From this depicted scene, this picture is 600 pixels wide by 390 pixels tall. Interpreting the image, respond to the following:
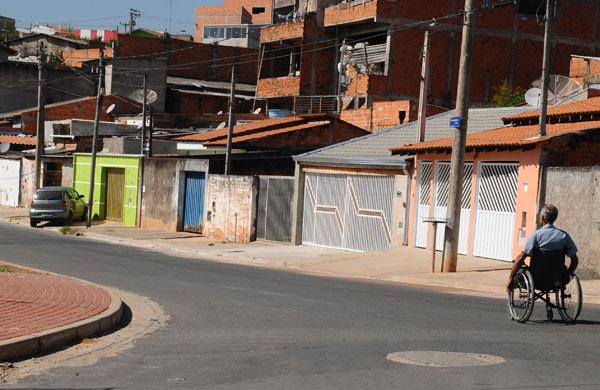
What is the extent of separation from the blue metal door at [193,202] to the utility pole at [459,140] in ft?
56.2

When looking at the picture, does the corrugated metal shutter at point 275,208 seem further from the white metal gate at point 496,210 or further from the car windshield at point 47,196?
the car windshield at point 47,196

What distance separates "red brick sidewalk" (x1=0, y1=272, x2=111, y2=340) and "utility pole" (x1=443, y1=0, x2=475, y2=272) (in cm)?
874

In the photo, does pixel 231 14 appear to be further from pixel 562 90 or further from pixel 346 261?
pixel 346 261

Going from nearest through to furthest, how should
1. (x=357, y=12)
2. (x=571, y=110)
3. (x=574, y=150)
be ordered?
1. (x=574, y=150)
2. (x=571, y=110)
3. (x=357, y=12)

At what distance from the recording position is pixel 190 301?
15766mm

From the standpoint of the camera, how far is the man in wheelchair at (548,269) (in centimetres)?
1265

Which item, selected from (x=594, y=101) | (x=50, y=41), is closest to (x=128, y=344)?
(x=594, y=101)

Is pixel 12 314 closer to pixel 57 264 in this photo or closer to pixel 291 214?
pixel 57 264

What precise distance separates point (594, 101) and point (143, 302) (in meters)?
15.2

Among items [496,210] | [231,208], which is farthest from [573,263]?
[231,208]

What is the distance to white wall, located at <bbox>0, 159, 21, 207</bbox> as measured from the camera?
2178 inches

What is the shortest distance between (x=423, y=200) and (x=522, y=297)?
14.2 m

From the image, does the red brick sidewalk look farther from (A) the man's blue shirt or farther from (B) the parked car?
(B) the parked car

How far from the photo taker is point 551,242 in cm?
1267
